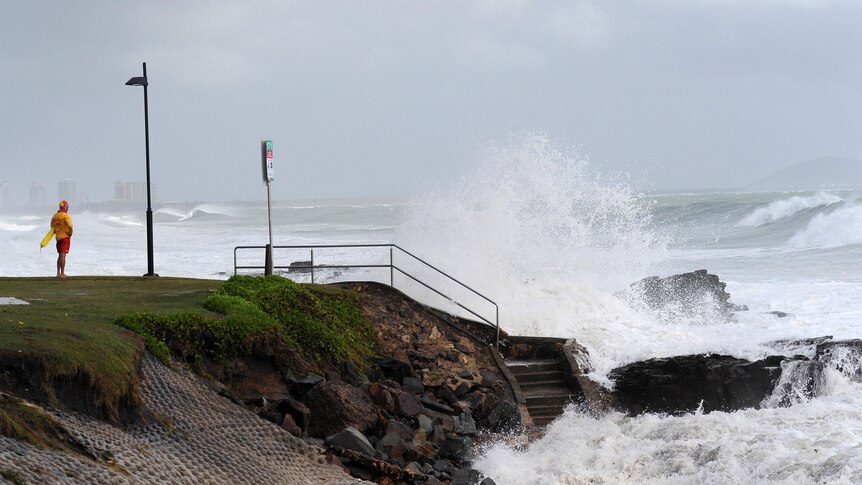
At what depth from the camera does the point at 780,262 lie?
106ft

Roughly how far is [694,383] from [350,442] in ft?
21.0

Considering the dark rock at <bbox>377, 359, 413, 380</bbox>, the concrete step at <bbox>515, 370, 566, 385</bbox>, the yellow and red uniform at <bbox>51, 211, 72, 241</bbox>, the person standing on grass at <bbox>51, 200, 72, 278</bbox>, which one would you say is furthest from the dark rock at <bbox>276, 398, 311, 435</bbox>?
the yellow and red uniform at <bbox>51, 211, 72, 241</bbox>

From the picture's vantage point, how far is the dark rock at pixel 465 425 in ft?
40.0

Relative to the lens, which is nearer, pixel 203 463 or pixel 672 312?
pixel 203 463

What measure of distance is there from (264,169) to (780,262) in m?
22.6

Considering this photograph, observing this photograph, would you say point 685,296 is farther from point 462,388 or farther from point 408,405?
point 408,405

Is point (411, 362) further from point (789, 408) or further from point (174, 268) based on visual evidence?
point (174, 268)

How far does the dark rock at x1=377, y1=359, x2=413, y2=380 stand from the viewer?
13.6 meters

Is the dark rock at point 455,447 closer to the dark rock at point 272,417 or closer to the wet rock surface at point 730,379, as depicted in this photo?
the dark rock at point 272,417

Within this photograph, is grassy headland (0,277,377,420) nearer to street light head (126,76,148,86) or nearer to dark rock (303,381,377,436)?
dark rock (303,381,377,436)

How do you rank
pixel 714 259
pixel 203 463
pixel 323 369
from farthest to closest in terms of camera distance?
pixel 714 259 < pixel 323 369 < pixel 203 463

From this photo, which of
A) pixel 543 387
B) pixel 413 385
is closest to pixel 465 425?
pixel 413 385

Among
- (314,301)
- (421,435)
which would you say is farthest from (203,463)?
(314,301)

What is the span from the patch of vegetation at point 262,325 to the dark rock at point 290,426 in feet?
4.24
